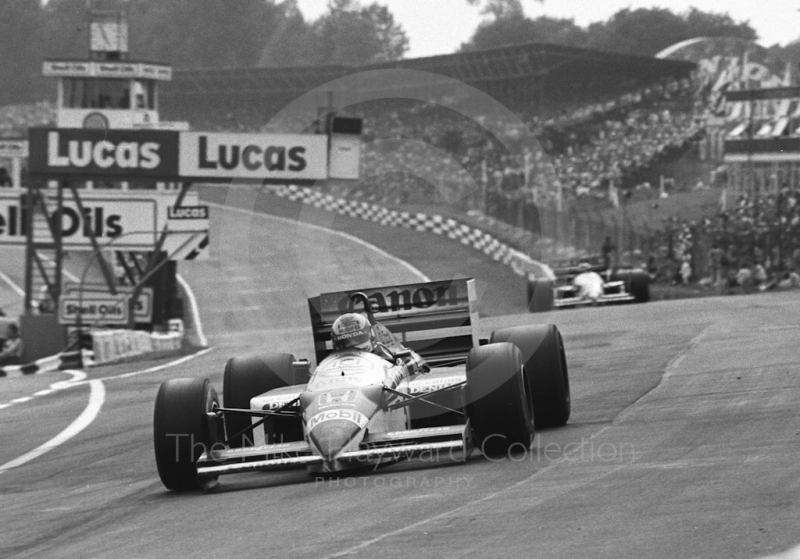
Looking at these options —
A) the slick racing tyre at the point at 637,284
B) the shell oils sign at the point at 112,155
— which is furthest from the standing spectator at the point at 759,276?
the shell oils sign at the point at 112,155

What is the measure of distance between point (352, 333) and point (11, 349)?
1980 centimetres

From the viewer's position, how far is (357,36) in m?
120

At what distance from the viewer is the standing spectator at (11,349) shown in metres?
28.2

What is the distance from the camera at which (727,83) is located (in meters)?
55.4

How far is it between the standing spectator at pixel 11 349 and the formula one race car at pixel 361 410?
1825 cm

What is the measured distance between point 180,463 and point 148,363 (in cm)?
1476

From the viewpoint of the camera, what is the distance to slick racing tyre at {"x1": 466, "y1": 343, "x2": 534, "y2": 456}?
365 inches

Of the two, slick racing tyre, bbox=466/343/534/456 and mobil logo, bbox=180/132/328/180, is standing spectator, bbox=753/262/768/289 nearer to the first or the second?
mobil logo, bbox=180/132/328/180

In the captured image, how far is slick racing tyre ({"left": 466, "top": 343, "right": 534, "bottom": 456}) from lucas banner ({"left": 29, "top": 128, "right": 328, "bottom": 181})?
76.1ft

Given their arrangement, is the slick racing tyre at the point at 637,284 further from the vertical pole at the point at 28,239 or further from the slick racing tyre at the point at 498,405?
the slick racing tyre at the point at 498,405

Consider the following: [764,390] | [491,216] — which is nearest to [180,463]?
[764,390]

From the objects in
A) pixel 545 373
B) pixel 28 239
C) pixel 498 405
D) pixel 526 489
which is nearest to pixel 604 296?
pixel 28 239

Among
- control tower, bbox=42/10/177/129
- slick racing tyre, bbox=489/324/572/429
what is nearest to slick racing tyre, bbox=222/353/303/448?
slick racing tyre, bbox=489/324/572/429

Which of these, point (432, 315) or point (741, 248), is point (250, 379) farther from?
point (741, 248)
